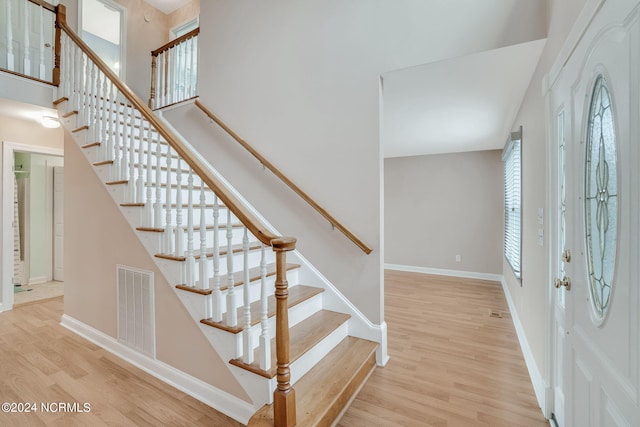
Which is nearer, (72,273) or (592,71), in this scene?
(592,71)

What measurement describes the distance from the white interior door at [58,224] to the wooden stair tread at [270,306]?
455 cm

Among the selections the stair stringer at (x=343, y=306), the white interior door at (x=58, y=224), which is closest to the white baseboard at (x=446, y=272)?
the stair stringer at (x=343, y=306)

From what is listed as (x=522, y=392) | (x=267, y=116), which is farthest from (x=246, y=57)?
(x=522, y=392)

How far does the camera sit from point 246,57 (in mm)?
2988

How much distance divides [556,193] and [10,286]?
547 cm

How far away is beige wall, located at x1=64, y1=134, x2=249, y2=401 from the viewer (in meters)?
1.86

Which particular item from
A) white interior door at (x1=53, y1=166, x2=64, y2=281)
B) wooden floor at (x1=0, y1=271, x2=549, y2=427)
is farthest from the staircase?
white interior door at (x1=53, y1=166, x2=64, y2=281)

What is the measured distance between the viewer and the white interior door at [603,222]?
2.64ft

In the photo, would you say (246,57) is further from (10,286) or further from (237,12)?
(10,286)

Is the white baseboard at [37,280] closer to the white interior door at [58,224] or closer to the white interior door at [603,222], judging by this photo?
the white interior door at [58,224]

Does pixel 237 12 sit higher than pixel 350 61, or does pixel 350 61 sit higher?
pixel 237 12

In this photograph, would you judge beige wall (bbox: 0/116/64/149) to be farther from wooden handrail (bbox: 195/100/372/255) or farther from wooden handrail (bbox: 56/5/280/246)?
wooden handrail (bbox: 195/100/372/255)

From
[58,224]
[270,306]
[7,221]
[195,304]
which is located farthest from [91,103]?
[58,224]

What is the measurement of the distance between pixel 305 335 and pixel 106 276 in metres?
1.86
